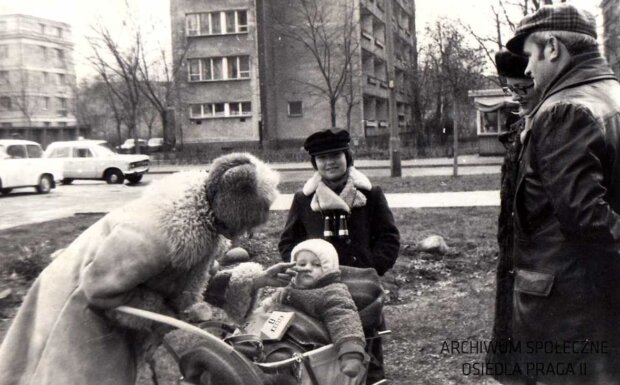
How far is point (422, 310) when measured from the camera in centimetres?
570

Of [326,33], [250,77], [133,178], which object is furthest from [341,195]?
[326,33]

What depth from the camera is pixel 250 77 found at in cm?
3697

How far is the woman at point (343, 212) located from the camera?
138 inches

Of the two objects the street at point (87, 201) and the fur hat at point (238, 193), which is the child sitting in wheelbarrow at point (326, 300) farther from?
the street at point (87, 201)

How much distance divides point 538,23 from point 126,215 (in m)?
1.72

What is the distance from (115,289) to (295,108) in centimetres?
3628

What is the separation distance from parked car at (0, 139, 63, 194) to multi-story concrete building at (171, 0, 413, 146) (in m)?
17.3

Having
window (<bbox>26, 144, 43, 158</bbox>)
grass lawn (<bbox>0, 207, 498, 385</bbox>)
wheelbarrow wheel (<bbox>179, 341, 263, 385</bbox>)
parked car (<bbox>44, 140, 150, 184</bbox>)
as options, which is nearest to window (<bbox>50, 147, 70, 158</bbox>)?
parked car (<bbox>44, 140, 150, 184</bbox>)

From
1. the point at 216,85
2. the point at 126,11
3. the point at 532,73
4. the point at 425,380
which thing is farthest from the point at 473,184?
the point at 216,85

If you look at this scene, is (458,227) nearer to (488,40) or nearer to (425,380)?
(425,380)

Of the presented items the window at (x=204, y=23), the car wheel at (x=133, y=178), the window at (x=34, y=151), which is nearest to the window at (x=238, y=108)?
the window at (x=204, y=23)

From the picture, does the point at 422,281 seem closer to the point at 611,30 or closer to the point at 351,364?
the point at 351,364

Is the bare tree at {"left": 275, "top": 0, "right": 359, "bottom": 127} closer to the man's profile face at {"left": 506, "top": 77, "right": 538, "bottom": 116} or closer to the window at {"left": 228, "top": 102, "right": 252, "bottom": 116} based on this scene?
the window at {"left": 228, "top": 102, "right": 252, "bottom": 116}

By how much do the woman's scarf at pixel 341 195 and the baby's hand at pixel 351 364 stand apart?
1138 mm
